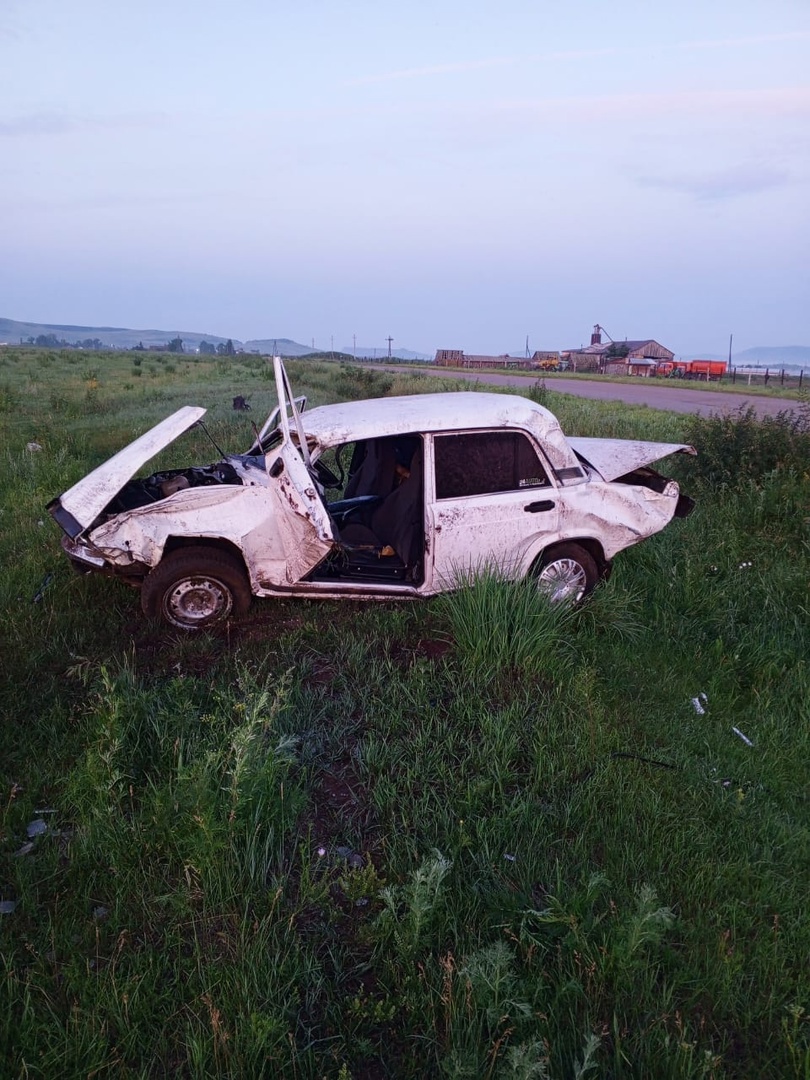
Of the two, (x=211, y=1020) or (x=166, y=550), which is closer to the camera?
(x=211, y=1020)

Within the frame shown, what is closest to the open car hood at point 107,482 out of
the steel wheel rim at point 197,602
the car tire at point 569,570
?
the steel wheel rim at point 197,602

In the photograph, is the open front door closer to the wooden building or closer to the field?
the field

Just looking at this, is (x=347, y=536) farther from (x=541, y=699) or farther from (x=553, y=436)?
(x=541, y=699)

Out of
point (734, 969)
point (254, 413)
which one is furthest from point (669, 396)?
point (734, 969)

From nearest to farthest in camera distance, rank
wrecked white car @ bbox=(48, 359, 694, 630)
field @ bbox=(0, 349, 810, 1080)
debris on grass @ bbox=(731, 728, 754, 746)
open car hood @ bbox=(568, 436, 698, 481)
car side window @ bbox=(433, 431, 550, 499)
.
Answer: field @ bbox=(0, 349, 810, 1080), debris on grass @ bbox=(731, 728, 754, 746), wrecked white car @ bbox=(48, 359, 694, 630), car side window @ bbox=(433, 431, 550, 499), open car hood @ bbox=(568, 436, 698, 481)

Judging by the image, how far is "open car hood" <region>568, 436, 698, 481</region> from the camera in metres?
6.05

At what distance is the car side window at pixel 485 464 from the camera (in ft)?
17.6

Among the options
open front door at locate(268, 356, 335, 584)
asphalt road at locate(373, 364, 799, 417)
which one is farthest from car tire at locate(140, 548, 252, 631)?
asphalt road at locate(373, 364, 799, 417)

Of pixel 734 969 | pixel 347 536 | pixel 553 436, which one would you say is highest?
pixel 553 436

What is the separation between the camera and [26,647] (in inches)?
193

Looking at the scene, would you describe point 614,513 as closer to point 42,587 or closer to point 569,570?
point 569,570

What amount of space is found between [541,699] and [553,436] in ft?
7.03

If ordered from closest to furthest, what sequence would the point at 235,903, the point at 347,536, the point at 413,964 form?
the point at 413,964
the point at 235,903
the point at 347,536

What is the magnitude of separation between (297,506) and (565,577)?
7.35ft
